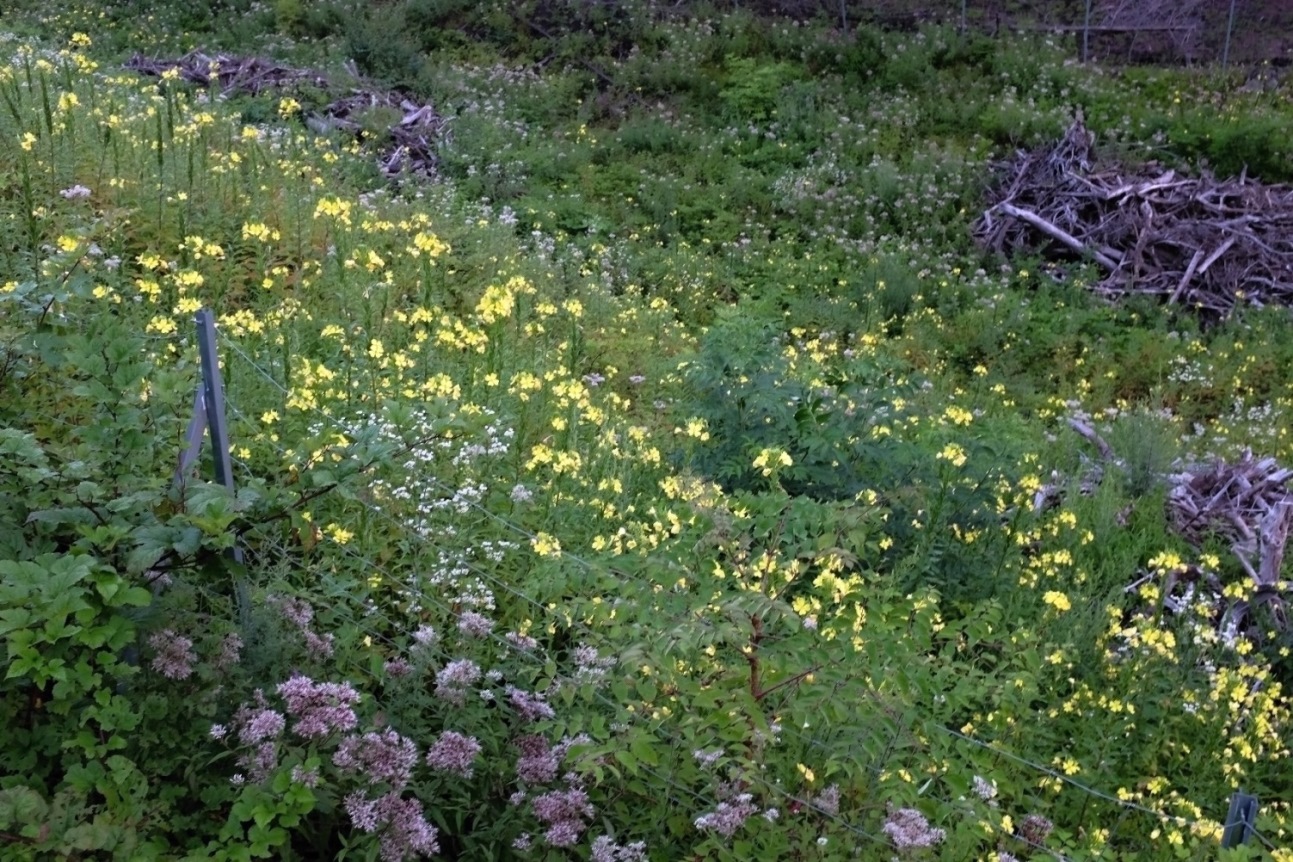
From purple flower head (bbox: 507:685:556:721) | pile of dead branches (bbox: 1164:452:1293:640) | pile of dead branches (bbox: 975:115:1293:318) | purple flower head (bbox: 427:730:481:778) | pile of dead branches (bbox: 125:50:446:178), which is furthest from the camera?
pile of dead branches (bbox: 125:50:446:178)

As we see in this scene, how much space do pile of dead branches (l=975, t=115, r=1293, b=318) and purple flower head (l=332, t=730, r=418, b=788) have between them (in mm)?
10325

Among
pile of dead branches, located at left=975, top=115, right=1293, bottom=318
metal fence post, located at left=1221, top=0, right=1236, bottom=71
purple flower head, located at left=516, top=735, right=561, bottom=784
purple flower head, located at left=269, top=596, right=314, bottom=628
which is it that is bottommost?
pile of dead branches, located at left=975, top=115, right=1293, bottom=318

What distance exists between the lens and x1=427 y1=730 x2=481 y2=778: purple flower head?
2805 millimetres

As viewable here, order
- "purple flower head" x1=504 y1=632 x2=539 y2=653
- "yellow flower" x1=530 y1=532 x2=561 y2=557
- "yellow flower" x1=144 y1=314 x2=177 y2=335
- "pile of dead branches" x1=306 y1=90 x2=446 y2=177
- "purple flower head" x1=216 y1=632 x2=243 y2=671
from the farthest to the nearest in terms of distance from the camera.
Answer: "pile of dead branches" x1=306 y1=90 x2=446 y2=177
"yellow flower" x1=144 y1=314 x2=177 y2=335
"yellow flower" x1=530 y1=532 x2=561 y2=557
"purple flower head" x1=504 y1=632 x2=539 y2=653
"purple flower head" x1=216 y1=632 x2=243 y2=671

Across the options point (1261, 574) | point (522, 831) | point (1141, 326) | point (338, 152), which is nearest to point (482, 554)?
point (522, 831)

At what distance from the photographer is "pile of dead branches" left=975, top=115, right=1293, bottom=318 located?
1143cm

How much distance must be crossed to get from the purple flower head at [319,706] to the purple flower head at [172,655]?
0.81 feet

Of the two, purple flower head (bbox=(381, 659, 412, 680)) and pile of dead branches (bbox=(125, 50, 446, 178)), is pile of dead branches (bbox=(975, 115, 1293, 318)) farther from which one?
purple flower head (bbox=(381, 659, 412, 680))

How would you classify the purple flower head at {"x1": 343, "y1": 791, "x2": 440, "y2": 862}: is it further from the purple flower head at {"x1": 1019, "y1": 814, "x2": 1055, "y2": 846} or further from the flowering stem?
the purple flower head at {"x1": 1019, "y1": 814, "x2": 1055, "y2": 846}

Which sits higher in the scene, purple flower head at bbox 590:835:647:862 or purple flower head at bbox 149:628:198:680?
purple flower head at bbox 149:628:198:680

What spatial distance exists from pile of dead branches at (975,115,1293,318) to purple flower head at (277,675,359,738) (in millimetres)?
10333

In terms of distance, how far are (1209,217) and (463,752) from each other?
38.3 ft

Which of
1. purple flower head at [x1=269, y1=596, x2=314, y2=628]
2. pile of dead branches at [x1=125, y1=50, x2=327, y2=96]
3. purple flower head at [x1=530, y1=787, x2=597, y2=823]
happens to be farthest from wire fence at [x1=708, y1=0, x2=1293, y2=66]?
purple flower head at [x1=530, y1=787, x2=597, y2=823]

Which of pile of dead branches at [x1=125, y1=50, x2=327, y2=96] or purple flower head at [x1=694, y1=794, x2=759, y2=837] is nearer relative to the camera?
purple flower head at [x1=694, y1=794, x2=759, y2=837]
